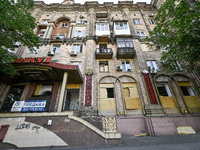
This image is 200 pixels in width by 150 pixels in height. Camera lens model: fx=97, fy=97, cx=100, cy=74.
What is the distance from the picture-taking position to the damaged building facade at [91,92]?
6957 millimetres

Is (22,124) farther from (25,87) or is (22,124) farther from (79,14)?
(79,14)

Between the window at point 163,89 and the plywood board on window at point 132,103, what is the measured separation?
11.2 ft

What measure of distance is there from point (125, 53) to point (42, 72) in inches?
439

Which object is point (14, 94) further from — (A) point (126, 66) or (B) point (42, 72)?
(A) point (126, 66)

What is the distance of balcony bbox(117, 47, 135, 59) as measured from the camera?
14227 millimetres

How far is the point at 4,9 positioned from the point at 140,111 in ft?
49.3

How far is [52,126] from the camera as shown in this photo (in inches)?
280

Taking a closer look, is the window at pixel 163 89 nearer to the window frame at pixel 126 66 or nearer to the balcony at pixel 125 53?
the window frame at pixel 126 66

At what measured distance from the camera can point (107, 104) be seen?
36.7ft

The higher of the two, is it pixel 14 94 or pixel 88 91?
pixel 14 94

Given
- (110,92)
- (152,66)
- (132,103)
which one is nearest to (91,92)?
(110,92)

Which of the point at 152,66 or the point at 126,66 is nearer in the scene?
the point at 152,66

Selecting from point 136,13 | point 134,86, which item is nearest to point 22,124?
point 134,86

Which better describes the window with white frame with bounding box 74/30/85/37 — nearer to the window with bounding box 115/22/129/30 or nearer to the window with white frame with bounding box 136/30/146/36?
the window with bounding box 115/22/129/30
